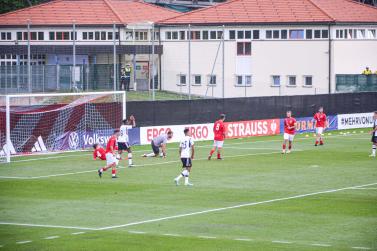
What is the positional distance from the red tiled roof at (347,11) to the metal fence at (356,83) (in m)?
5.21

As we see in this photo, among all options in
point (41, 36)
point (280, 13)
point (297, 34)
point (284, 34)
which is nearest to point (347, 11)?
point (297, 34)

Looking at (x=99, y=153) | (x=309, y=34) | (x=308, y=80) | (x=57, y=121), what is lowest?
(x=99, y=153)

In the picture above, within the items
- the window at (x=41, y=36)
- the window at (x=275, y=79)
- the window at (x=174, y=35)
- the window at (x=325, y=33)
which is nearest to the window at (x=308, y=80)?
the window at (x=275, y=79)

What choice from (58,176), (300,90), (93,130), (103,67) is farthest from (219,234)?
Result: (300,90)

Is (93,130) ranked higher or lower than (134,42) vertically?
lower

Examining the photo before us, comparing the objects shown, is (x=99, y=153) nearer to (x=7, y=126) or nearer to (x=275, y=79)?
(x=7, y=126)

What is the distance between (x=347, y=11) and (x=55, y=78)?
108 ft

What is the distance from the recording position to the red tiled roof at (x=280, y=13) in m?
73.2

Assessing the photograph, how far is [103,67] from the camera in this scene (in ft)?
174

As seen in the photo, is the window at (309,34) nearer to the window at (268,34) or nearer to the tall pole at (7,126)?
the window at (268,34)

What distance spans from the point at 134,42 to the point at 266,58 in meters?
10.7

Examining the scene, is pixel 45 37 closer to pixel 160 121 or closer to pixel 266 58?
pixel 266 58

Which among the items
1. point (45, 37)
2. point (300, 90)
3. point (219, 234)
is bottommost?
point (219, 234)

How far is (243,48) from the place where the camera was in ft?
241
